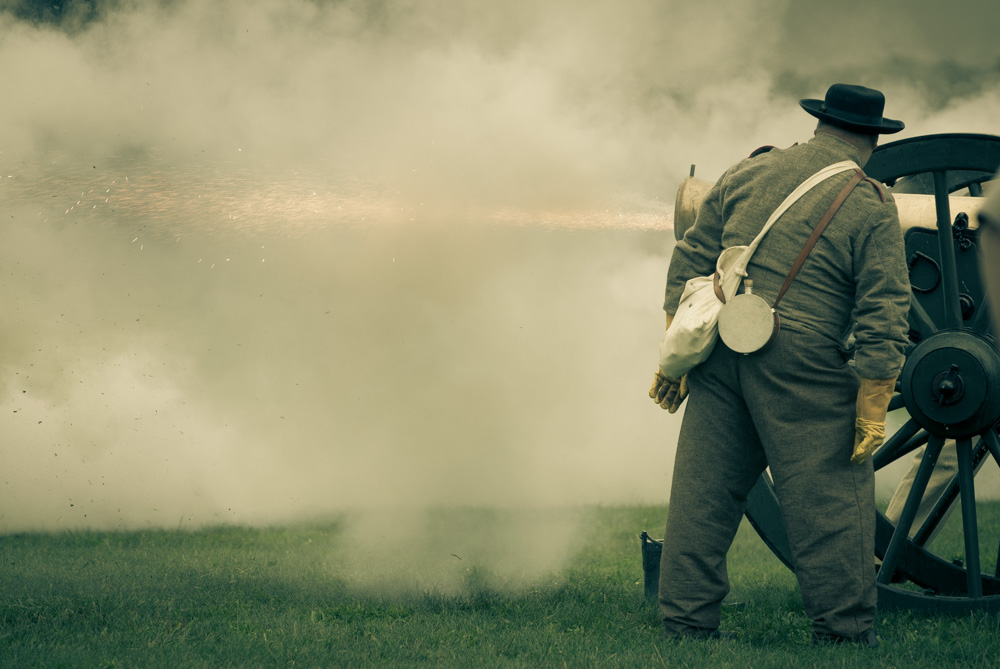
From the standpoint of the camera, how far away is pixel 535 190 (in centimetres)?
604

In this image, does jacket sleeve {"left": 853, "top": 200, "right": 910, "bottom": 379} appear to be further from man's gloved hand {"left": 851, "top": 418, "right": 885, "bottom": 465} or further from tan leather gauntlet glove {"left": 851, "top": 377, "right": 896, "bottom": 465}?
man's gloved hand {"left": 851, "top": 418, "right": 885, "bottom": 465}

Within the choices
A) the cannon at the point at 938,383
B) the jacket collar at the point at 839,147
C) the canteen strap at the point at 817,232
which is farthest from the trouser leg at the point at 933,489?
the jacket collar at the point at 839,147

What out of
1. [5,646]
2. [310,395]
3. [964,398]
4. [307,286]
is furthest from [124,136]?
[964,398]

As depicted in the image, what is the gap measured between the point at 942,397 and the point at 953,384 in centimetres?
6

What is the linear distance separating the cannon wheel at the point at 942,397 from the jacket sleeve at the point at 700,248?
83cm

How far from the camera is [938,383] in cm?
345

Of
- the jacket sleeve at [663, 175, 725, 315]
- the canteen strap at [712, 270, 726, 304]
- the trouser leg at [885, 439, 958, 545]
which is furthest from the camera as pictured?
the trouser leg at [885, 439, 958, 545]

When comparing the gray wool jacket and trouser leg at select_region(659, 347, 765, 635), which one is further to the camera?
trouser leg at select_region(659, 347, 765, 635)

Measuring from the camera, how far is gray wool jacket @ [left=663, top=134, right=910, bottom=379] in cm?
305

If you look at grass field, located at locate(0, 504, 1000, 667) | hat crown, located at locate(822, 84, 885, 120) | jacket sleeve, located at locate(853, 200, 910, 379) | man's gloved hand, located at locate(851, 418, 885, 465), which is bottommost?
grass field, located at locate(0, 504, 1000, 667)

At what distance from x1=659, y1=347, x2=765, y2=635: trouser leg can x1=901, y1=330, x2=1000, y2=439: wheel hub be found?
27.9 inches

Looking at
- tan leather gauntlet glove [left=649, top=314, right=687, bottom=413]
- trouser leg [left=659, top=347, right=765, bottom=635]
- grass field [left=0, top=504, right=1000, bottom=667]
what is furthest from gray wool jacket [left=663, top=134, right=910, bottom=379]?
grass field [left=0, top=504, right=1000, bottom=667]

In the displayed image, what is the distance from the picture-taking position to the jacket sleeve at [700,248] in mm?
3381

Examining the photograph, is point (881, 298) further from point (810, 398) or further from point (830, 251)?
point (810, 398)
